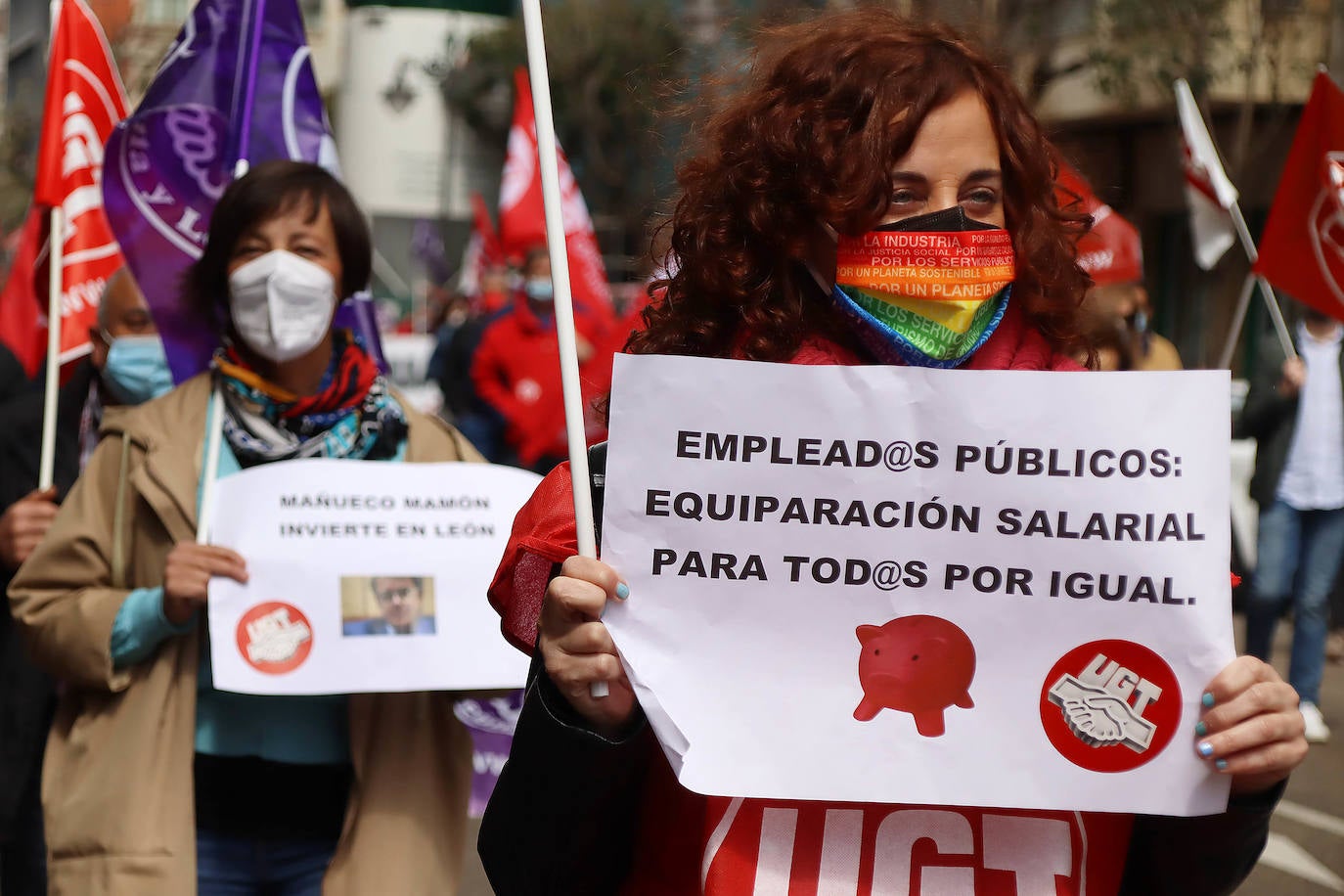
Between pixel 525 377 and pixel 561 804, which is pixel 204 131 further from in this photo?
pixel 525 377

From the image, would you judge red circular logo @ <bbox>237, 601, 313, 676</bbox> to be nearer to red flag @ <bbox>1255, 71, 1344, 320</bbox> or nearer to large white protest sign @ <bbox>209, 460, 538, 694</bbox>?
large white protest sign @ <bbox>209, 460, 538, 694</bbox>

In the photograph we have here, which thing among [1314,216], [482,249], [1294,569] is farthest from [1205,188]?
[482,249]

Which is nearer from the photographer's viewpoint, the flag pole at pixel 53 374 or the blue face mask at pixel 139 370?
the flag pole at pixel 53 374

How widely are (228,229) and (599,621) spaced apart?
6.20ft

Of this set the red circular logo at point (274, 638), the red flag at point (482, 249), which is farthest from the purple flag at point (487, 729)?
the red flag at point (482, 249)

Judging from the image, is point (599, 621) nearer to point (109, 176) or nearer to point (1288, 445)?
point (109, 176)

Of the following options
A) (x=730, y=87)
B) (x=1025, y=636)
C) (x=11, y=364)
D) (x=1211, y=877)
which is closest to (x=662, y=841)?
(x=1025, y=636)

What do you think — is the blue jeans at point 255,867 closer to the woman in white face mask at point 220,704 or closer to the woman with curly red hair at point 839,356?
the woman in white face mask at point 220,704

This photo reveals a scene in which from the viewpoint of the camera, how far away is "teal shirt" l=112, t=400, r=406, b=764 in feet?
9.66

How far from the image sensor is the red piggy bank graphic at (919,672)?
5.37 feet

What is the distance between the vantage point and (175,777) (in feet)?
9.39

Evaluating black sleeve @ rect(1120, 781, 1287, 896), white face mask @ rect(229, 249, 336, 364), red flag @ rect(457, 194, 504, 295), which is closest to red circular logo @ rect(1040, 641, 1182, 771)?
black sleeve @ rect(1120, 781, 1287, 896)

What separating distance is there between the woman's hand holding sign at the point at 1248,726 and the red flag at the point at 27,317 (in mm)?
4351

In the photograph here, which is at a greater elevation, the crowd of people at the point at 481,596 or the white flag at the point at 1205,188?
the white flag at the point at 1205,188
